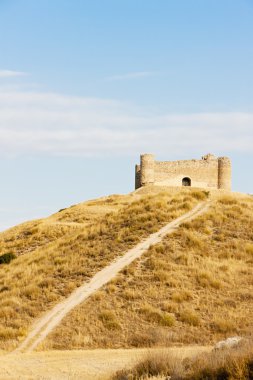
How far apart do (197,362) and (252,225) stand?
610 inches

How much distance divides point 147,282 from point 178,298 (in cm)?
158

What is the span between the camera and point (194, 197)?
1190 inches

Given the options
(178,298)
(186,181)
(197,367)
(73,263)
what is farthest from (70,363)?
(186,181)

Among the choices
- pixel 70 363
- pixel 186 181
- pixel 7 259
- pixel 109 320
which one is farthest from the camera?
pixel 186 181

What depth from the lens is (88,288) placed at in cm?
1964

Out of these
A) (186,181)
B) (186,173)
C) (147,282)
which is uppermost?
(186,173)

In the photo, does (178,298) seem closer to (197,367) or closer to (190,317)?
(190,317)

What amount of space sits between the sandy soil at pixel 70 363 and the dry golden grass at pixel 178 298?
1281mm

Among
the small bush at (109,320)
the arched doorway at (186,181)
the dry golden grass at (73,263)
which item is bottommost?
the small bush at (109,320)

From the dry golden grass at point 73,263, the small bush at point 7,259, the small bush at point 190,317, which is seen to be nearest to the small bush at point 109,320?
the dry golden grass at point 73,263

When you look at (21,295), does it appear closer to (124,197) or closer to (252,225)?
(252,225)

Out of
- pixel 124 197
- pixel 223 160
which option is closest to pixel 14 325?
pixel 124 197

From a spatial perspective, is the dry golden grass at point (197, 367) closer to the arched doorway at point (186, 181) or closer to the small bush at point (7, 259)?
the small bush at point (7, 259)

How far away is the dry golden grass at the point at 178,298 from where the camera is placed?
1614 centimetres
